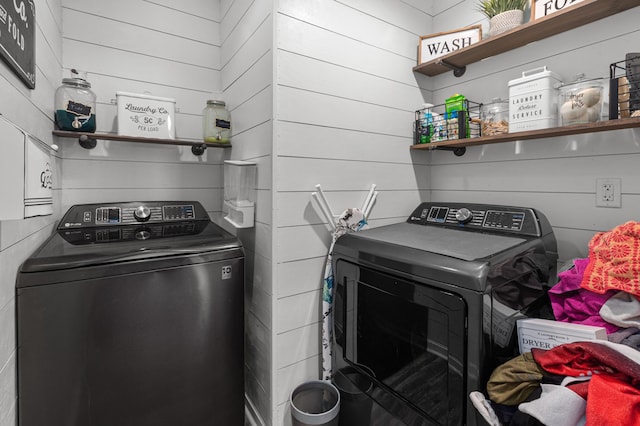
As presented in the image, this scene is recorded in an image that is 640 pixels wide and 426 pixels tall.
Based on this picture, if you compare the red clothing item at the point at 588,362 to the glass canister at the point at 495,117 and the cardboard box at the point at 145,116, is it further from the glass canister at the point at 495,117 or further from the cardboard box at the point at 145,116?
the cardboard box at the point at 145,116

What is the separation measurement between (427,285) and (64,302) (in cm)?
127

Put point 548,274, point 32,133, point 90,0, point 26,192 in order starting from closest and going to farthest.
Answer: point 26,192
point 32,133
point 548,274
point 90,0

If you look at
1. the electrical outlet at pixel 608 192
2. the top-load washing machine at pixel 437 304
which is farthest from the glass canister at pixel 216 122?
the electrical outlet at pixel 608 192

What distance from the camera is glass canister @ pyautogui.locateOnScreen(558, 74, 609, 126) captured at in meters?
1.23

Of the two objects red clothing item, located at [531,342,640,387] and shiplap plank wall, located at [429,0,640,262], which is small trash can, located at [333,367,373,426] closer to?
red clothing item, located at [531,342,640,387]

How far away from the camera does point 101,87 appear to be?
5.87 feet

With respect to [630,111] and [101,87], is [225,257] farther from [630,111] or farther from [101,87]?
[630,111]

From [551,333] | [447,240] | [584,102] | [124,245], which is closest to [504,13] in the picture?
[584,102]

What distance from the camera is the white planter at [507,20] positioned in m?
1.51

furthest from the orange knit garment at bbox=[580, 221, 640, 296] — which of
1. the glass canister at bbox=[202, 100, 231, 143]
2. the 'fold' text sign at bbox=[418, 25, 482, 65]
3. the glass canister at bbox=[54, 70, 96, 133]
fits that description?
the glass canister at bbox=[54, 70, 96, 133]

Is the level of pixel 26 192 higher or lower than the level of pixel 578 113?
lower

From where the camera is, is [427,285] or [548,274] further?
[548,274]

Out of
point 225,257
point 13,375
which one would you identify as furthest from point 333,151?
point 13,375

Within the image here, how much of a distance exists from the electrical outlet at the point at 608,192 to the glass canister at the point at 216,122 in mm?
1847
